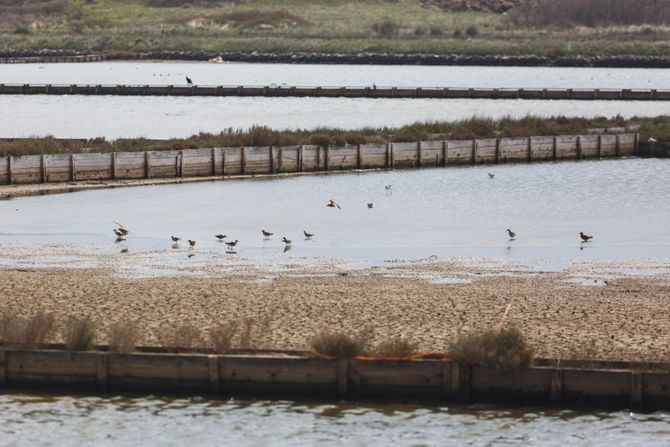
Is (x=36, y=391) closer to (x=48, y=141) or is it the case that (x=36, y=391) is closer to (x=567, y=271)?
(x=567, y=271)

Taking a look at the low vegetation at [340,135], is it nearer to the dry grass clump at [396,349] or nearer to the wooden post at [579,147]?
the wooden post at [579,147]

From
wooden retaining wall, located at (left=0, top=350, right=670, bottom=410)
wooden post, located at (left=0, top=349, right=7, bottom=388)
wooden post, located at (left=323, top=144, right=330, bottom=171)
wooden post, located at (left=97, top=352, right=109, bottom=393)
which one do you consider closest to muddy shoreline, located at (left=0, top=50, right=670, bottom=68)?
wooden post, located at (left=323, top=144, right=330, bottom=171)

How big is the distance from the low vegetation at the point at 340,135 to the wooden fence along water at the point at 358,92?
24.8 meters

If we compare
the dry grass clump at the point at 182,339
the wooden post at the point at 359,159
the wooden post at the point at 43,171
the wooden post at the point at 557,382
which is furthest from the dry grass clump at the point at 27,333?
the wooden post at the point at 359,159

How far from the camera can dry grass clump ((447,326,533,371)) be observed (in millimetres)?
20656

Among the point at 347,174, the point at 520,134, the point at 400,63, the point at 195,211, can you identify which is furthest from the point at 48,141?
the point at 400,63

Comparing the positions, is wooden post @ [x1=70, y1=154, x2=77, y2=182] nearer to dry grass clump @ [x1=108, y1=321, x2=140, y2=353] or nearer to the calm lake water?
the calm lake water

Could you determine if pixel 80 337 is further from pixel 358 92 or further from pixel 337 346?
pixel 358 92

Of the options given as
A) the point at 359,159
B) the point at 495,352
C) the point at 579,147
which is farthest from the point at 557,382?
the point at 579,147

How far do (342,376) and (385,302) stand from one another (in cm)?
621

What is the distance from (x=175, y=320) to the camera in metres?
25.0

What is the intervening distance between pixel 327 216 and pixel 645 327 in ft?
65.7

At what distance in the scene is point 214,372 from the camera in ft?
69.8

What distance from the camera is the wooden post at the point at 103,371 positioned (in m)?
21.5
